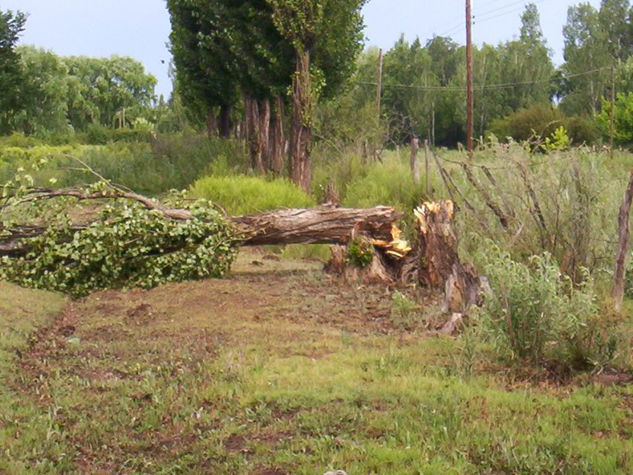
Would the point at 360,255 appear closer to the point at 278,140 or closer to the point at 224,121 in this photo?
the point at 278,140

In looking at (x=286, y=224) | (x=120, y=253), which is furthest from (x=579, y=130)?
(x=120, y=253)

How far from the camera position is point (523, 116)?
159 ft

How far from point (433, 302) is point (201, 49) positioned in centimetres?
1612

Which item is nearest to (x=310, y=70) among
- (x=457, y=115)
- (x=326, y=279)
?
(x=326, y=279)

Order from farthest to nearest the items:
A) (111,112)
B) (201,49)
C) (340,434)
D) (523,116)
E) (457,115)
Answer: (111,112)
(457,115)
(523,116)
(201,49)
(340,434)

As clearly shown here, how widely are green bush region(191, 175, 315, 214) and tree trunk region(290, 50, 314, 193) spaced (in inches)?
97.5

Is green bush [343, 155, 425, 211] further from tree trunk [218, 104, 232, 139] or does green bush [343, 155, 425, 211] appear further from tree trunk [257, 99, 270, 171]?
tree trunk [218, 104, 232, 139]

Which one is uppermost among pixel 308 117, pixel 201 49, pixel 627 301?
pixel 201 49

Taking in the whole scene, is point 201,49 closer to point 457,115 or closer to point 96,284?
point 96,284

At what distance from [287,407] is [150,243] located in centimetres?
542

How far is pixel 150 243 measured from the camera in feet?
33.6

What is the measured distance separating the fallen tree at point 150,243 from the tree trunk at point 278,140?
28.7ft

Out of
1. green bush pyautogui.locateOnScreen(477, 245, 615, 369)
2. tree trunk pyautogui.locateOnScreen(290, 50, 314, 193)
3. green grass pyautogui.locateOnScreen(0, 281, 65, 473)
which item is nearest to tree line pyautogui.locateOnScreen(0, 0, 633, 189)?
tree trunk pyautogui.locateOnScreen(290, 50, 314, 193)

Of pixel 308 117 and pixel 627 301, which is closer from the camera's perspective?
pixel 627 301
